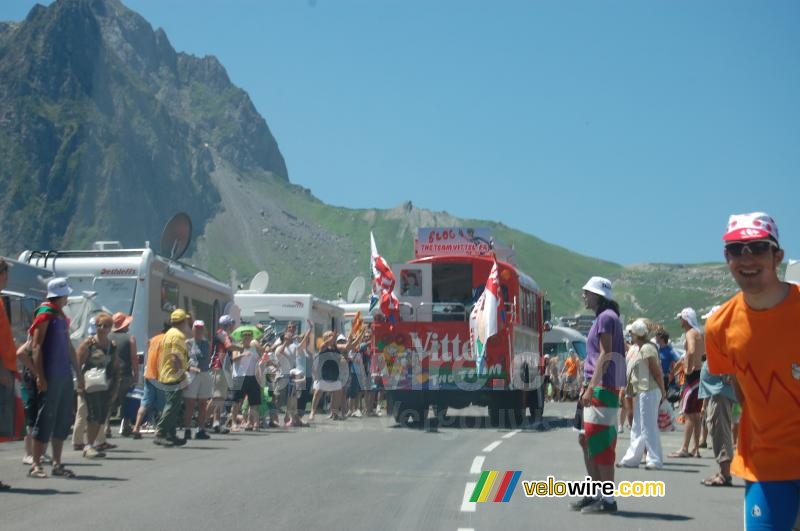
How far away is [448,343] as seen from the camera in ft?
67.9

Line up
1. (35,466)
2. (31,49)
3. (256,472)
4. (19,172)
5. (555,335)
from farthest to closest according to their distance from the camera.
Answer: (31,49)
(19,172)
(555,335)
(256,472)
(35,466)

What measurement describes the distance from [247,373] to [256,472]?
7.05 metres

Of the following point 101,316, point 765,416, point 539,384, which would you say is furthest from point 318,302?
point 765,416

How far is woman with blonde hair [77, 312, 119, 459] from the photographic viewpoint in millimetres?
13901

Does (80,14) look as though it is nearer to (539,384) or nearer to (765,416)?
(539,384)

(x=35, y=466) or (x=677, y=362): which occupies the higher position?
(x=677, y=362)

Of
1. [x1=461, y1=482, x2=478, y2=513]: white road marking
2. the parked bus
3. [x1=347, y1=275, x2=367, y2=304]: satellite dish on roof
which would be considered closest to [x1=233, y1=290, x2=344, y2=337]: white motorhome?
the parked bus

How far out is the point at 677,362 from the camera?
1830cm

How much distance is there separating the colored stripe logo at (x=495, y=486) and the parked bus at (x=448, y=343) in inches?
296

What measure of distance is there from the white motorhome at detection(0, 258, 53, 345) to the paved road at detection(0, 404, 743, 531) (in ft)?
6.32

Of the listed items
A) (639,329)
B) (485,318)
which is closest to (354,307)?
(485,318)

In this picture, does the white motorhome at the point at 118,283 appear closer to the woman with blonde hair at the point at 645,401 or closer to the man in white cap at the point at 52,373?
the man in white cap at the point at 52,373

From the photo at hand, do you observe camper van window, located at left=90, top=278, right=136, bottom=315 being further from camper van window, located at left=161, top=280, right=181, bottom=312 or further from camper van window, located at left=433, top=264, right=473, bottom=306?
camper van window, located at left=433, top=264, right=473, bottom=306

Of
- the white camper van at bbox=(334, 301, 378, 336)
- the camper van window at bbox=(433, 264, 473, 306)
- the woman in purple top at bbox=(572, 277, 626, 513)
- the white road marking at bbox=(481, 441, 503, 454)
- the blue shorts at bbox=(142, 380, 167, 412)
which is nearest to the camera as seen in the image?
the woman in purple top at bbox=(572, 277, 626, 513)
